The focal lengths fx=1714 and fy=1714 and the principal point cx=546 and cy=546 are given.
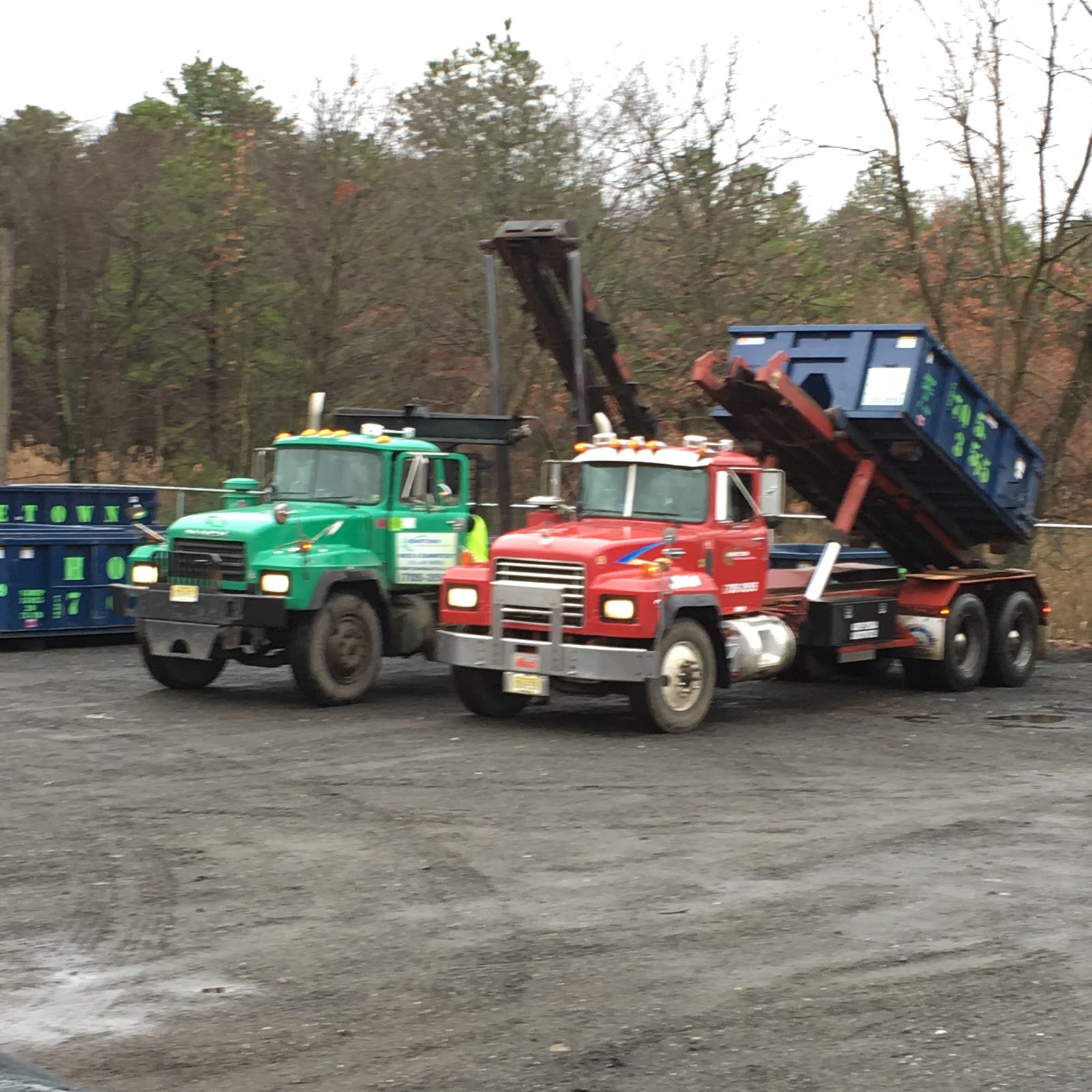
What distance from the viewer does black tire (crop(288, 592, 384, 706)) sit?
13.9 m

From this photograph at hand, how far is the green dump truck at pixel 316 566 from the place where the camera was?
45.6 feet

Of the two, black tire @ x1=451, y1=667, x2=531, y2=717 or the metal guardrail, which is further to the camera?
the metal guardrail

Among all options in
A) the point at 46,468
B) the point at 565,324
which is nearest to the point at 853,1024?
the point at 565,324

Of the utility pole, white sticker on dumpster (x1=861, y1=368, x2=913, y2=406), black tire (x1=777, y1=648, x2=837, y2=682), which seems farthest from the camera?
the utility pole

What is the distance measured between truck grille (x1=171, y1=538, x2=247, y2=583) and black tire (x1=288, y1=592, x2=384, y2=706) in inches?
26.9

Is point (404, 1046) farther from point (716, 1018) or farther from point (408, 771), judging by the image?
point (408, 771)

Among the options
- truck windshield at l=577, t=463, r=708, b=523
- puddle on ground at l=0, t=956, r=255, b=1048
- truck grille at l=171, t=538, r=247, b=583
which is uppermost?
truck windshield at l=577, t=463, r=708, b=523

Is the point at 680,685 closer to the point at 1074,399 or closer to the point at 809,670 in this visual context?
the point at 809,670

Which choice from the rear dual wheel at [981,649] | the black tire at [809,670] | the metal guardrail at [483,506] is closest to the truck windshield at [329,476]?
the metal guardrail at [483,506]

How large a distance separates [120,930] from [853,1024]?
304cm

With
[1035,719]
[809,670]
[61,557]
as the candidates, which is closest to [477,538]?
[809,670]

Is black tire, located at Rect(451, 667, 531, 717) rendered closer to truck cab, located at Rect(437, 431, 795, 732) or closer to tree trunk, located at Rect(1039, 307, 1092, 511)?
truck cab, located at Rect(437, 431, 795, 732)

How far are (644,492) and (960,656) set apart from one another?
167 inches

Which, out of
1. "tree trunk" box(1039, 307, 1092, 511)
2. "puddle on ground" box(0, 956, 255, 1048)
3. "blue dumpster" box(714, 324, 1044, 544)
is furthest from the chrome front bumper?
"tree trunk" box(1039, 307, 1092, 511)
